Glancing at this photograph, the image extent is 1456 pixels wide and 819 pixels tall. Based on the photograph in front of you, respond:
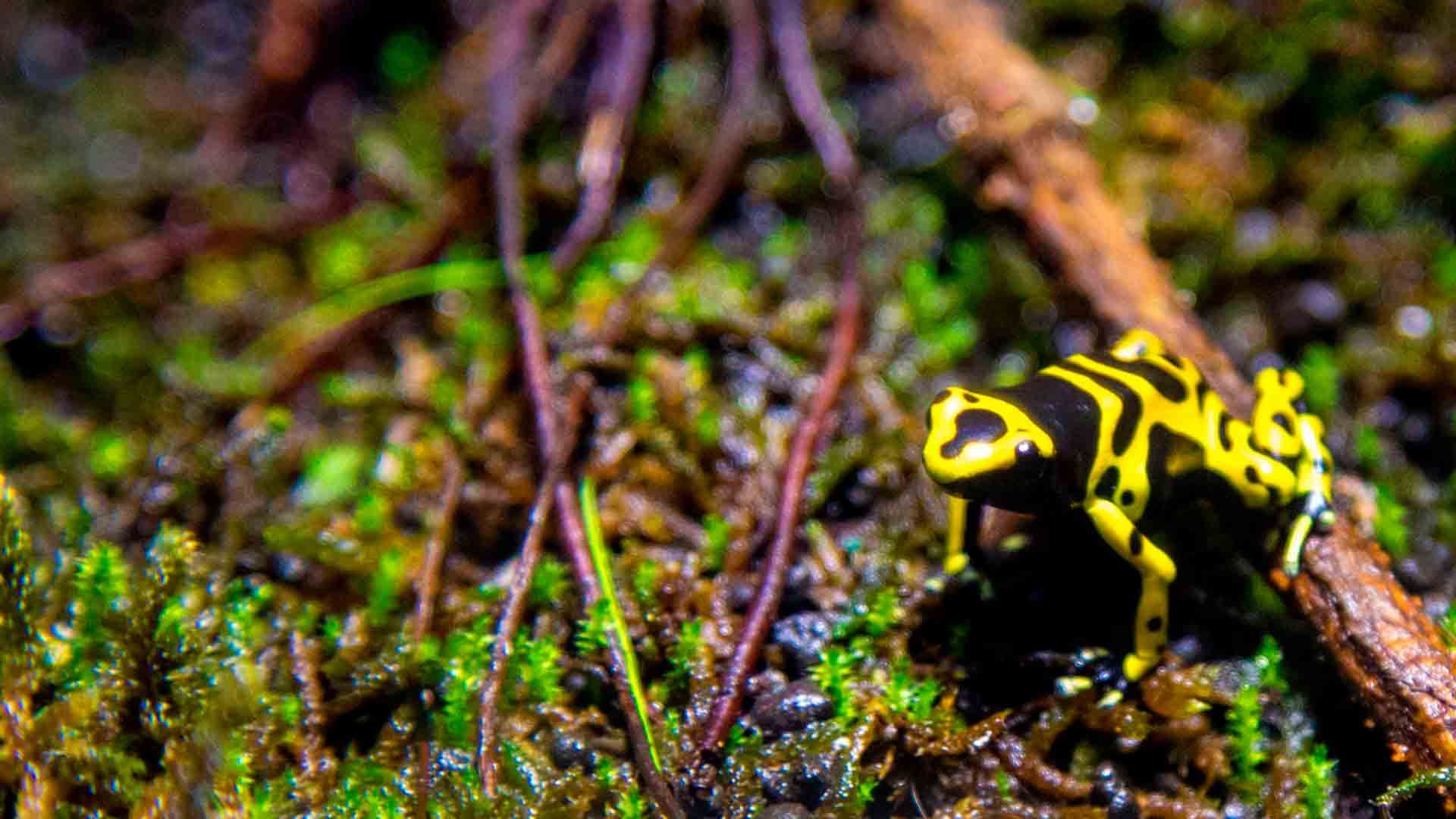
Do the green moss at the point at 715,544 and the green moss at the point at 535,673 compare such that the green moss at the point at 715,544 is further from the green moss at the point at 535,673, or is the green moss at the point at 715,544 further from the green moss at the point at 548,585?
the green moss at the point at 535,673

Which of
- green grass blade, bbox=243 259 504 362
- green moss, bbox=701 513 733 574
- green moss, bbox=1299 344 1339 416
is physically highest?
green grass blade, bbox=243 259 504 362

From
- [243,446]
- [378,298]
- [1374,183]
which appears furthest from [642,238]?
[1374,183]

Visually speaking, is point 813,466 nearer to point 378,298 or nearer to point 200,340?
point 378,298

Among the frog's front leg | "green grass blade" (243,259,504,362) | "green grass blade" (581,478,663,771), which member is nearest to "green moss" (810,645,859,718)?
"green grass blade" (581,478,663,771)

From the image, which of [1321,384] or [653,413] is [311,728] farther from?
[1321,384]

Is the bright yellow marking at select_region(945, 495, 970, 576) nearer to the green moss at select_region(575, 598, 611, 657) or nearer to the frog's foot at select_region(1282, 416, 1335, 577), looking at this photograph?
the frog's foot at select_region(1282, 416, 1335, 577)
